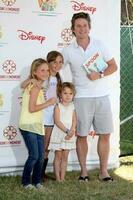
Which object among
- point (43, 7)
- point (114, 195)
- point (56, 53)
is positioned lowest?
point (114, 195)

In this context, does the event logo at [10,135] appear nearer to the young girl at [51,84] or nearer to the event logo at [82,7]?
the young girl at [51,84]

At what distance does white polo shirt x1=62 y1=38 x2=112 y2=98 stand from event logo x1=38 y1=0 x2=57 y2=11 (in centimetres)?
61

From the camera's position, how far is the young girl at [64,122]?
6477 millimetres

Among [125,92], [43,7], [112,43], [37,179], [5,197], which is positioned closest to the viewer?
[5,197]

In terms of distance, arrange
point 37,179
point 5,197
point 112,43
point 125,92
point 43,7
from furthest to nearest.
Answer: point 125,92, point 112,43, point 43,7, point 37,179, point 5,197

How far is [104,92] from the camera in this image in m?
6.68

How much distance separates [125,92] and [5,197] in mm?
4488

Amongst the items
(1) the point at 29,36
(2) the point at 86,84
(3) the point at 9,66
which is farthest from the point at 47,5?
(2) the point at 86,84

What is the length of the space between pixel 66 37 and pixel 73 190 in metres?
1.98

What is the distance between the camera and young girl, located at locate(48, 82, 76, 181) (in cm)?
648

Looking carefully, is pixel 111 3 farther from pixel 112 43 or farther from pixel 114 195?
pixel 114 195

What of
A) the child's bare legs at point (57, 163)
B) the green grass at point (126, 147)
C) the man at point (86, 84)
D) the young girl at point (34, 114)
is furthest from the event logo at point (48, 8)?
the green grass at point (126, 147)

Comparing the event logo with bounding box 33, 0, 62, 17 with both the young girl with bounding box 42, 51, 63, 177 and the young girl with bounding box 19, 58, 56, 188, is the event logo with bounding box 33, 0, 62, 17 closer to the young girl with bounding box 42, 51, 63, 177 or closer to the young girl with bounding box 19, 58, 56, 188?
the young girl with bounding box 42, 51, 63, 177

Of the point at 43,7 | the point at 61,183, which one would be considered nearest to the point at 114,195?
the point at 61,183
